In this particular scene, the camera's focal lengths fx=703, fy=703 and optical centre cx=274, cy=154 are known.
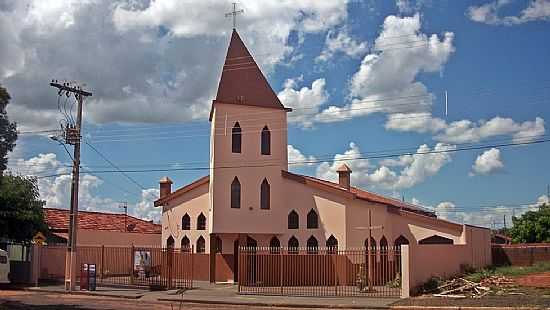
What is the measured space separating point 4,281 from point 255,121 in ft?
52.9

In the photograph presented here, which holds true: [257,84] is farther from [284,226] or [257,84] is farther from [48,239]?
[48,239]

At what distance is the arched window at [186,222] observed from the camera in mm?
43562

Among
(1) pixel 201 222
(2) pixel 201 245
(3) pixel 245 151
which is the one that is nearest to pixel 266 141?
(3) pixel 245 151

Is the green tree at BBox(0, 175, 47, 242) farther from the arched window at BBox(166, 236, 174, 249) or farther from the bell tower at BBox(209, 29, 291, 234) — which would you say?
the bell tower at BBox(209, 29, 291, 234)

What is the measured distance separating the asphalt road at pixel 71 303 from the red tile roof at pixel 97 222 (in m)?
17.0

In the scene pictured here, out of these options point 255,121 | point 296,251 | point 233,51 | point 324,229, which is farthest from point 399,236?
point 233,51

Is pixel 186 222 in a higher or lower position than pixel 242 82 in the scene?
lower

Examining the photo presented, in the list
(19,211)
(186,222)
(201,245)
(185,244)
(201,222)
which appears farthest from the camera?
(186,222)

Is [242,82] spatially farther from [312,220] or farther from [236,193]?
[312,220]

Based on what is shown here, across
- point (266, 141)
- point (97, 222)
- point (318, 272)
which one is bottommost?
point (318, 272)

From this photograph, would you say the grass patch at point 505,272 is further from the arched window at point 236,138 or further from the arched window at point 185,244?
the arched window at point 185,244

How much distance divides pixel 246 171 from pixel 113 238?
1588 cm

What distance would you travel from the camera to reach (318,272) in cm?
3359

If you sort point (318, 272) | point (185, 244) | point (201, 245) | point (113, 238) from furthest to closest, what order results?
1. point (113, 238)
2. point (185, 244)
3. point (201, 245)
4. point (318, 272)
